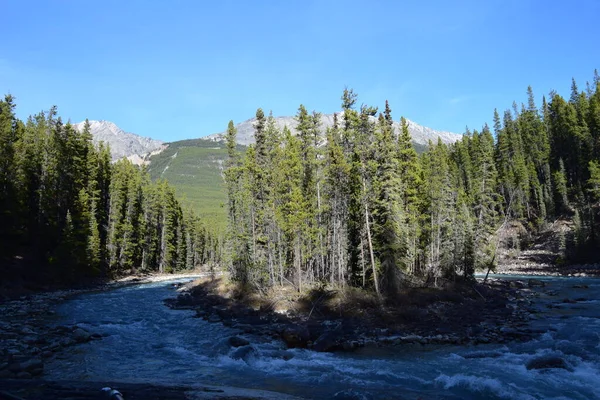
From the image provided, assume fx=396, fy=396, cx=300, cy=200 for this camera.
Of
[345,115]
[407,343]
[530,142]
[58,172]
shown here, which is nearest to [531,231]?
[530,142]

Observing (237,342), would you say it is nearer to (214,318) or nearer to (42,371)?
(42,371)

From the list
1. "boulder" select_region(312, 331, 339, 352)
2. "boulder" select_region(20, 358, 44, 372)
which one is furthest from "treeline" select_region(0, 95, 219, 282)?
"boulder" select_region(312, 331, 339, 352)

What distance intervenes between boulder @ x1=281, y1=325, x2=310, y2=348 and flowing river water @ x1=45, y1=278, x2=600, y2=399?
0.68 m

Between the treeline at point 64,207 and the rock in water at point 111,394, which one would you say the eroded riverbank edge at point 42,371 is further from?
the treeline at point 64,207

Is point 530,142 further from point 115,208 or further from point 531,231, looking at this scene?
point 115,208

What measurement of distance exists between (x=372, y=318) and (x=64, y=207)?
42.1 m

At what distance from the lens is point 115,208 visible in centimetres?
6172

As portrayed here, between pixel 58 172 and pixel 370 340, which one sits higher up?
pixel 58 172

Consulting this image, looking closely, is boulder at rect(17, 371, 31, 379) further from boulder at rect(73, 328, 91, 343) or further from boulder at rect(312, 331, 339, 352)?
boulder at rect(312, 331, 339, 352)

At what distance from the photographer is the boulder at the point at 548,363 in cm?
1544

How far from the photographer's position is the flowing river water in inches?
522

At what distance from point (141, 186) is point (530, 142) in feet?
323

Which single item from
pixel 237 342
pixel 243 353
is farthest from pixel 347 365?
pixel 237 342

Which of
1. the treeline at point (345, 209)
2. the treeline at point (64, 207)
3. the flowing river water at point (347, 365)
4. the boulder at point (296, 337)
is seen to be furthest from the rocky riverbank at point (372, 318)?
the treeline at point (64, 207)
